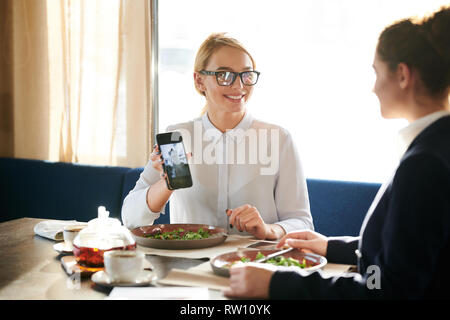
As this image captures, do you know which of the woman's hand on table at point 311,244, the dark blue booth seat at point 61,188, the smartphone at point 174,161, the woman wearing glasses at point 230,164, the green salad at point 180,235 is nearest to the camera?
the woman's hand on table at point 311,244

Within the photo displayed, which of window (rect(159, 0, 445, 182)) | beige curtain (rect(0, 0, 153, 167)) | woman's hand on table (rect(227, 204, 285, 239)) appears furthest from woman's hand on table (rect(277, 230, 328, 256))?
beige curtain (rect(0, 0, 153, 167))

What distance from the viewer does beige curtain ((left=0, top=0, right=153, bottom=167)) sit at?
3.31m

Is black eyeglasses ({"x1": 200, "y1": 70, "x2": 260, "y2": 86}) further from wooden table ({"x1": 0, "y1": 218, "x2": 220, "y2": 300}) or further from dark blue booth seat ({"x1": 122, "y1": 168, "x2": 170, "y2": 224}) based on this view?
dark blue booth seat ({"x1": 122, "y1": 168, "x2": 170, "y2": 224})

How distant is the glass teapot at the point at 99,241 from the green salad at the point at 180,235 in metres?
0.29

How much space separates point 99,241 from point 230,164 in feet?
2.98

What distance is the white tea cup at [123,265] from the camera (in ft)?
3.99

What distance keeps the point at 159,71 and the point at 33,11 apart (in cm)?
97

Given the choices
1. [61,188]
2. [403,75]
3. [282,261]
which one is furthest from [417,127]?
[61,188]

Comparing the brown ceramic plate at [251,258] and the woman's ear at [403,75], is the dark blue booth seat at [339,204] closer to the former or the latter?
the brown ceramic plate at [251,258]

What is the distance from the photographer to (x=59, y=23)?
3.50 m

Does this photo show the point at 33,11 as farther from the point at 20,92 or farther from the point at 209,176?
the point at 209,176

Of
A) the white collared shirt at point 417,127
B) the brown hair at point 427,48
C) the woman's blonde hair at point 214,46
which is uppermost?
the woman's blonde hair at point 214,46

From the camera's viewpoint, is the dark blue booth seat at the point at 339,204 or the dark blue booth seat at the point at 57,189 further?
the dark blue booth seat at the point at 57,189

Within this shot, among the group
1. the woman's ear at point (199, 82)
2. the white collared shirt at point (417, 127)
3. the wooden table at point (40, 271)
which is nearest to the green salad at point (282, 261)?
the wooden table at point (40, 271)
